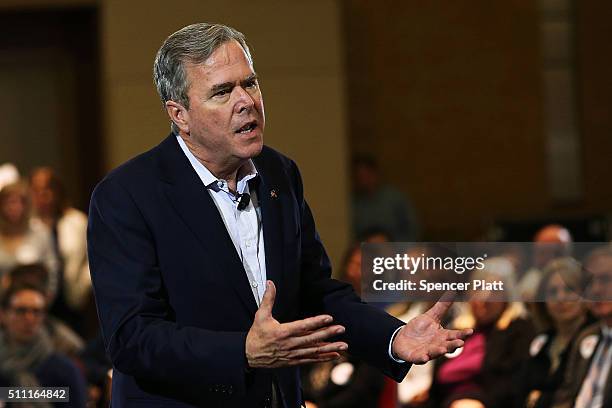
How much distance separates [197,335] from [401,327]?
1.73 ft

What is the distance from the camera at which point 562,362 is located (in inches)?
198

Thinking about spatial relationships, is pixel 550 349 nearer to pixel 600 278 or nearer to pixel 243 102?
pixel 600 278

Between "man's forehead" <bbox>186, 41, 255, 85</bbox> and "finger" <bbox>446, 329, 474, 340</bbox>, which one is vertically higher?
"man's forehead" <bbox>186, 41, 255, 85</bbox>

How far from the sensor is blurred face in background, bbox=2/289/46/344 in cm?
575

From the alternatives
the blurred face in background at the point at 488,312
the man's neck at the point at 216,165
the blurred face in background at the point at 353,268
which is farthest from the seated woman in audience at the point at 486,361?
the man's neck at the point at 216,165

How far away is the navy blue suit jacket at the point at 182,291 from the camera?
267cm

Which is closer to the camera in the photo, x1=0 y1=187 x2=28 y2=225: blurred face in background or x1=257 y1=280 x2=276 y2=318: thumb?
x1=257 y1=280 x2=276 y2=318: thumb

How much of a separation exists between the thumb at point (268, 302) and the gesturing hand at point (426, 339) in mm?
414

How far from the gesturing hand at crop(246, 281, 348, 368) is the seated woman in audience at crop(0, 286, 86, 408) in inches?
49.1

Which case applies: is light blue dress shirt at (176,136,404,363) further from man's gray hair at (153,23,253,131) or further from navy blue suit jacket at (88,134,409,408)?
man's gray hair at (153,23,253,131)

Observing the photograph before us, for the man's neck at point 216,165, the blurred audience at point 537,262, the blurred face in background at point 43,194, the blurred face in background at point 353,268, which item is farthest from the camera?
the blurred face in background at point 43,194

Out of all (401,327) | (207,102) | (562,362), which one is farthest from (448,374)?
(207,102)

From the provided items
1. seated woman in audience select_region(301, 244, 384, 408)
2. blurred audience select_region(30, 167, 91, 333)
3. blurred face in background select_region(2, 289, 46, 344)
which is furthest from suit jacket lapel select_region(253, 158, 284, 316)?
blurred audience select_region(30, 167, 91, 333)

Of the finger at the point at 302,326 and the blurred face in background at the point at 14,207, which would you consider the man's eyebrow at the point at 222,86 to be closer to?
the finger at the point at 302,326
